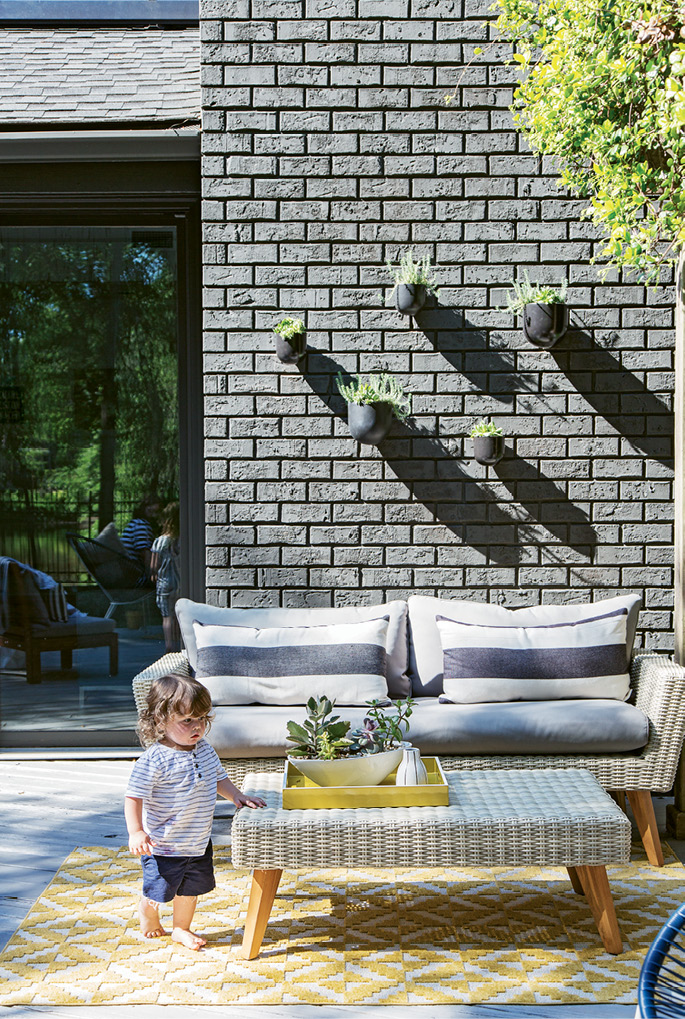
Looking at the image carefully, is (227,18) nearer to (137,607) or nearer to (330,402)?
(330,402)

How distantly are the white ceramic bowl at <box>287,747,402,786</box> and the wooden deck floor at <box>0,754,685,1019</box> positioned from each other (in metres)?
0.59

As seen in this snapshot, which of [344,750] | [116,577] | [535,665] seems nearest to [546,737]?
[535,665]

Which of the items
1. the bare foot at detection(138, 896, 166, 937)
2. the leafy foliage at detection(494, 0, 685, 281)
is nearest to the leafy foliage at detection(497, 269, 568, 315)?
the leafy foliage at detection(494, 0, 685, 281)

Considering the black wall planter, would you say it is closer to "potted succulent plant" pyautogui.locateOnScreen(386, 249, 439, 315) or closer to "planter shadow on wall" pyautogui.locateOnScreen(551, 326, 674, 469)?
"potted succulent plant" pyautogui.locateOnScreen(386, 249, 439, 315)

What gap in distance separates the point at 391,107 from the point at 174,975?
359cm

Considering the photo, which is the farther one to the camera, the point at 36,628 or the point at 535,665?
the point at 36,628

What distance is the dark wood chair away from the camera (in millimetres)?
4672

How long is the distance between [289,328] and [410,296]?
1.78 ft

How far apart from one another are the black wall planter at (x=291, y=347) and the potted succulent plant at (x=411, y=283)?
1.50 feet

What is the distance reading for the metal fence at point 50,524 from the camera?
15.1 feet

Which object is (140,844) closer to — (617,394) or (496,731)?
(496,731)

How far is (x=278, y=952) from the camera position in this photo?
2.66 m

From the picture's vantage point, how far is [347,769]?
9.04 ft

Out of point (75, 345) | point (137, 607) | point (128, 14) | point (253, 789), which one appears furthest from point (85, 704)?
point (128, 14)
